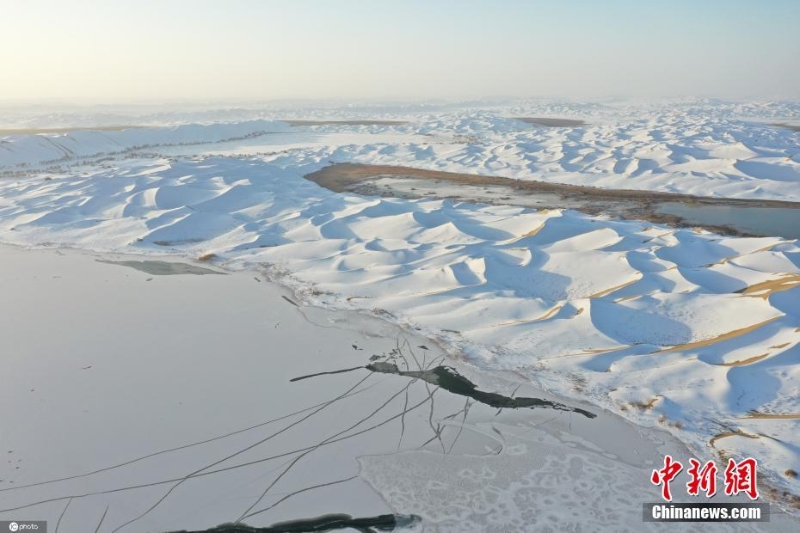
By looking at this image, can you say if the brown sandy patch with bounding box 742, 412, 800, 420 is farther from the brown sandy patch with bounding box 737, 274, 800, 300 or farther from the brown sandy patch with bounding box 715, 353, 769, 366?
the brown sandy patch with bounding box 737, 274, 800, 300

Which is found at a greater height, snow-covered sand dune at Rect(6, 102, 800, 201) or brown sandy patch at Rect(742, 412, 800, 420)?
snow-covered sand dune at Rect(6, 102, 800, 201)

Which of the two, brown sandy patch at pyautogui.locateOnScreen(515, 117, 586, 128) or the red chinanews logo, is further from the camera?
brown sandy patch at pyautogui.locateOnScreen(515, 117, 586, 128)

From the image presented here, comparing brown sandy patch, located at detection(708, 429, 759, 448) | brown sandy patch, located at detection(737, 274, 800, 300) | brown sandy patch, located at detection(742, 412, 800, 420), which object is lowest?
brown sandy patch, located at detection(708, 429, 759, 448)

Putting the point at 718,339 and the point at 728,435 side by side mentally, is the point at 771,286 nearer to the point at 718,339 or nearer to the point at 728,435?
the point at 718,339

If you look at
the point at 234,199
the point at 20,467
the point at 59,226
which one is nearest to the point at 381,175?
the point at 234,199

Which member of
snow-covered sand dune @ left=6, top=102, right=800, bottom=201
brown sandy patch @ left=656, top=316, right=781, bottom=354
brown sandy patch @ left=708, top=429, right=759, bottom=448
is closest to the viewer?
brown sandy patch @ left=708, top=429, right=759, bottom=448

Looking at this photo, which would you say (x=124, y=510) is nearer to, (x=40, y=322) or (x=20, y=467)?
(x=20, y=467)

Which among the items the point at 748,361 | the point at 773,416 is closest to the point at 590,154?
the point at 748,361

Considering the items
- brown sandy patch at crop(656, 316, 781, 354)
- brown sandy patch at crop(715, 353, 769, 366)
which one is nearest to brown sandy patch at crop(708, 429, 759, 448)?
brown sandy patch at crop(715, 353, 769, 366)
